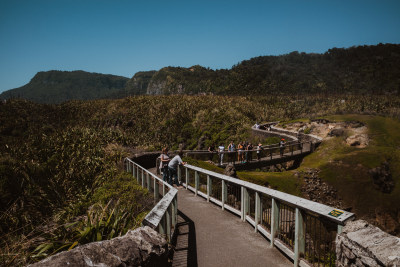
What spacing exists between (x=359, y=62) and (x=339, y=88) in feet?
133

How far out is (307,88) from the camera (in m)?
133

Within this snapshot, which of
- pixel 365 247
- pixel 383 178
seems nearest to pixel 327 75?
pixel 383 178

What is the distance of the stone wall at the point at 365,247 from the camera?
113 inches

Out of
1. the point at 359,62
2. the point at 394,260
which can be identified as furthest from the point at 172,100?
the point at 359,62

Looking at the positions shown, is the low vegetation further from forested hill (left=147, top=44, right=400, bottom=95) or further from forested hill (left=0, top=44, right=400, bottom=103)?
forested hill (left=147, top=44, right=400, bottom=95)

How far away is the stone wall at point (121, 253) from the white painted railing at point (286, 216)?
7.84ft

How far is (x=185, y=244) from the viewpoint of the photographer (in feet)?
19.8

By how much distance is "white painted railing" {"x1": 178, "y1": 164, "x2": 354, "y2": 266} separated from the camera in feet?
14.1

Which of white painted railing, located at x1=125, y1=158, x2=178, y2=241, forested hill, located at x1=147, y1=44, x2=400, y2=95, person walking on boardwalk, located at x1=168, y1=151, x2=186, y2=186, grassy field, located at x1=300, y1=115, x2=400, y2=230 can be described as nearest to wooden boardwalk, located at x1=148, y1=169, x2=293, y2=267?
white painted railing, located at x1=125, y1=158, x2=178, y2=241

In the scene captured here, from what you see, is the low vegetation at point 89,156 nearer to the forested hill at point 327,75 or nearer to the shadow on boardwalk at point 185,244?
the shadow on boardwalk at point 185,244

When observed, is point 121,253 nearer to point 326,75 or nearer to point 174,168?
point 174,168

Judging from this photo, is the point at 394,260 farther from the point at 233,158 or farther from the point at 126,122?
the point at 126,122

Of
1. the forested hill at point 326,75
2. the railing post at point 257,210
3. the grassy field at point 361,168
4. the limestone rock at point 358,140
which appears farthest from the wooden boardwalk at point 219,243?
the forested hill at point 326,75

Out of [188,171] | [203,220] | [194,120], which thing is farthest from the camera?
[194,120]
